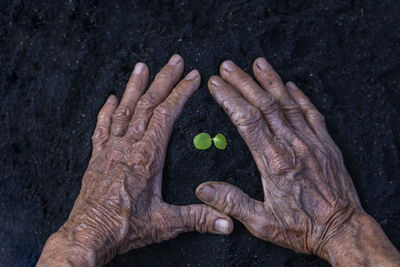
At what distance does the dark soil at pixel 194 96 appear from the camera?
8.25ft

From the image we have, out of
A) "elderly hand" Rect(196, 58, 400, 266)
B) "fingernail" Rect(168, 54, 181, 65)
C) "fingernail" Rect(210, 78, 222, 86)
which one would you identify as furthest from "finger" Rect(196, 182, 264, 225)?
"fingernail" Rect(168, 54, 181, 65)

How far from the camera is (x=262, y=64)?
2.58m

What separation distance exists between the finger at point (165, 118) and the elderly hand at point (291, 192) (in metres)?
0.24

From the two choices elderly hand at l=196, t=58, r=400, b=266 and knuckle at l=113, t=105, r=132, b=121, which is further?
knuckle at l=113, t=105, r=132, b=121

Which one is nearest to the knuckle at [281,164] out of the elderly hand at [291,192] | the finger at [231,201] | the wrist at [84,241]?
the elderly hand at [291,192]

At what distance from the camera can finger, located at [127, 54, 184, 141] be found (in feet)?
8.30

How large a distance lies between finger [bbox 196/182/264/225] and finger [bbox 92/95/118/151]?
0.85 m

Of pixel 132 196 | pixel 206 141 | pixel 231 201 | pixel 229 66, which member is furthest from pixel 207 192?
pixel 229 66

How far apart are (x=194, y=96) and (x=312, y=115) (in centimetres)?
81

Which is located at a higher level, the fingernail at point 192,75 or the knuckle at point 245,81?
the fingernail at point 192,75

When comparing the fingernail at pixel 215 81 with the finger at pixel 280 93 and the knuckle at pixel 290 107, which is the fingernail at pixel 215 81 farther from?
the knuckle at pixel 290 107

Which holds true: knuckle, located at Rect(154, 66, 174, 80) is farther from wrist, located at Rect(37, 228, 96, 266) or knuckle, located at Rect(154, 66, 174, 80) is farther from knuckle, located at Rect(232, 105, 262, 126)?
wrist, located at Rect(37, 228, 96, 266)

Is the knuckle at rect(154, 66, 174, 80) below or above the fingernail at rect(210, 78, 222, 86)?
above

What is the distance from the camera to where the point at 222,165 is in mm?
2504
